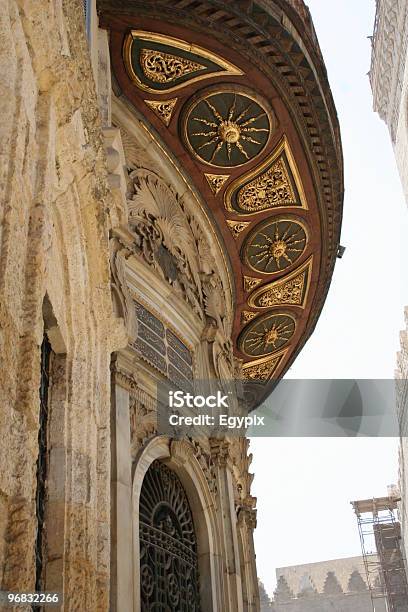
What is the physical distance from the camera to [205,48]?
583 centimetres

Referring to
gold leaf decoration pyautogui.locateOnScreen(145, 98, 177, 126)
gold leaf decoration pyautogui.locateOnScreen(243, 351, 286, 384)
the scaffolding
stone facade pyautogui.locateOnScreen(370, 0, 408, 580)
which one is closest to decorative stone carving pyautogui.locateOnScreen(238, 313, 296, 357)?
gold leaf decoration pyautogui.locateOnScreen(243, 351, 286, 384)

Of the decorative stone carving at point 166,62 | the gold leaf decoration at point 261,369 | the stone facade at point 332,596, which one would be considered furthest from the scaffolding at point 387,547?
the decorative stone carving at point 166,62

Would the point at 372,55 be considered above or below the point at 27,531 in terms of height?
above

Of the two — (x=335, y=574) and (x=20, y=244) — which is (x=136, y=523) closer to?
(x=20, y=244)

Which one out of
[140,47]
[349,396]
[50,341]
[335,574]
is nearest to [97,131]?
[50,341]

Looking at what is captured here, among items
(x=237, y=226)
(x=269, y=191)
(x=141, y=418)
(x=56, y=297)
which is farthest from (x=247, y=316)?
(x=56, y=297)

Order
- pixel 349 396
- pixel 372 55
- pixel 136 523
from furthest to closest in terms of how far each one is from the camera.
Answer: pixel 372 55
pixel 349 396
pixel 136 523

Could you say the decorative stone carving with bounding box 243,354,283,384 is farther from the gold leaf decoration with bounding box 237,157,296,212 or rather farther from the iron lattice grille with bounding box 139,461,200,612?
the iron lattice grille with bounding box 139,461,200,612

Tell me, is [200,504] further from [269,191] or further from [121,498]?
[269,191]

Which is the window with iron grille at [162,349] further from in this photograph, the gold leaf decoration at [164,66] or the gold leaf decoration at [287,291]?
→ the gold leaf decoration at [287,291]

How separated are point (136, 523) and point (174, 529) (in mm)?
949

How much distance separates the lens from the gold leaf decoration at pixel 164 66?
591 centimetres

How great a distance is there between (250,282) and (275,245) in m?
0.81

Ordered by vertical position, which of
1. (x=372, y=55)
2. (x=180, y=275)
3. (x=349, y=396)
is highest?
(x=372, y=55)
